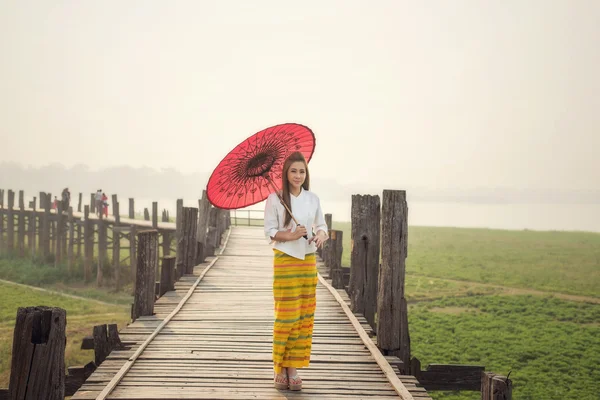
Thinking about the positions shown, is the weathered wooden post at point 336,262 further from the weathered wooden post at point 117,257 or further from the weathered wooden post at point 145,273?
the weathered wooden post at point 117,257

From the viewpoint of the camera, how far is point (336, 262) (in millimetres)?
11164

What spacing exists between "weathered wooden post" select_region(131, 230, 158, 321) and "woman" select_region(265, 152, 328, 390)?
307 centimetres

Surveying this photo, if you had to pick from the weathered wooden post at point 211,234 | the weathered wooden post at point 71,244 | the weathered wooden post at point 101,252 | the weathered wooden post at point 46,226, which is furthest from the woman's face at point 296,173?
the weathered wooden post at point 46,226

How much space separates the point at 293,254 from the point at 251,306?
3.97m

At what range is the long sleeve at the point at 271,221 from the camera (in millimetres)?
4613

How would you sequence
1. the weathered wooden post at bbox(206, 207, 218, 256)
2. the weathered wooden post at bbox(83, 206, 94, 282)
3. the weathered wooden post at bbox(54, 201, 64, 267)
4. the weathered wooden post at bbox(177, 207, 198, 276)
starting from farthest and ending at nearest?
1. the weathered wooden post at bbox(54, 201, 64, 267)
2. the weathered wooden post at bbox(83, 206, 94, 282)
3. the weathered wooden post at bbox(206, 207, 218, 256)
4. the weathered wooden post at bbox(177, 207, 198, 276)

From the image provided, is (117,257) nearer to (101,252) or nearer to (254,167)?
(101,252)

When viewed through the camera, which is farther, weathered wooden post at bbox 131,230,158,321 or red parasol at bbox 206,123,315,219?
weathered wooden post at bbox 131,230,158,321

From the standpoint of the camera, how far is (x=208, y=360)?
18.2 feet

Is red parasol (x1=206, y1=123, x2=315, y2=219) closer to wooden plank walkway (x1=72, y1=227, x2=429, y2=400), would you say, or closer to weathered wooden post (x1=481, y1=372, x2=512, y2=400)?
wooden plank walkway (x1=72, y1=227, x2=429, y2=400)

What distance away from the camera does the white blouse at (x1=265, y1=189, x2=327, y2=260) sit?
4.61 m

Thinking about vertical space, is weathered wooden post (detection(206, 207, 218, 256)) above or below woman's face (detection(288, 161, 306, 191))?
below

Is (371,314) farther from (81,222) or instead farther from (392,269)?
(81,222)

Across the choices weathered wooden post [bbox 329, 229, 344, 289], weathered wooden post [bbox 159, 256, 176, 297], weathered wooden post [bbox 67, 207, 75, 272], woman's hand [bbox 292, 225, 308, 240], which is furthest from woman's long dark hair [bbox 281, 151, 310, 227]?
weathered wooden post [bbox 67, 207, 75, 272]
